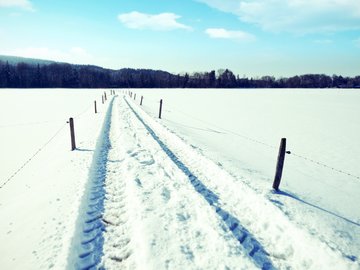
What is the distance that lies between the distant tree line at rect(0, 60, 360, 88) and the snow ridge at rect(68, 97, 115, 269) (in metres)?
124

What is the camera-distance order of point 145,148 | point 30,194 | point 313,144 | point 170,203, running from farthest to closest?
1. point 313,144
2. point 145,148
3. point 30,194
4. point 170,203

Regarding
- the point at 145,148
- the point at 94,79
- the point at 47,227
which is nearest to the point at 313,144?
the point at 145,148

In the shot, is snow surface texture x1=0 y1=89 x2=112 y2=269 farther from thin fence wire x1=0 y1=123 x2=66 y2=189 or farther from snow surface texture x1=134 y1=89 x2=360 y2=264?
snow surface texture x1=134 y1=89 x2=360 y2=264

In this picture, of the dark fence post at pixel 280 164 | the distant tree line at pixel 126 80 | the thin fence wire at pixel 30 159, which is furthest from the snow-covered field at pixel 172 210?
the distant tree line at pixel 126 80

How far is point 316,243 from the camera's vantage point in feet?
15.7

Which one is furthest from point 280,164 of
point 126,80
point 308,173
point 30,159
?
point 126,80

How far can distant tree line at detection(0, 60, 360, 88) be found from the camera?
114m

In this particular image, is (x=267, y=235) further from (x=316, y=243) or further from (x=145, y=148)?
(x=145, y=148)

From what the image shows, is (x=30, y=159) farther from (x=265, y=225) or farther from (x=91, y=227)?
(x=265, y=225)

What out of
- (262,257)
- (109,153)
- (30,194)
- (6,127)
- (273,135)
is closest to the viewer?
(262,257)

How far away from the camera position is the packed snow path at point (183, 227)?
434cm

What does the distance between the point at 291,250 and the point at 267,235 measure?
1.73 ft

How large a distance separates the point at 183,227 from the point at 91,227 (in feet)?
6.23

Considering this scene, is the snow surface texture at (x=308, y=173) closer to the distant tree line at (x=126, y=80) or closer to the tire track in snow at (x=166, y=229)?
the tire track in snow at (x=166, y=229)
